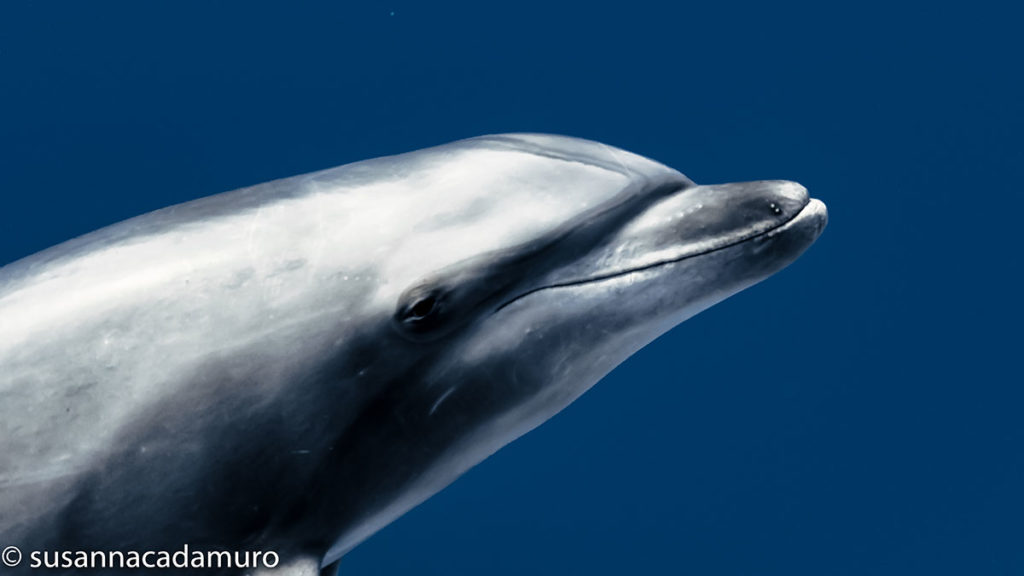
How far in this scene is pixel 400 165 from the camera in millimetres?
3031

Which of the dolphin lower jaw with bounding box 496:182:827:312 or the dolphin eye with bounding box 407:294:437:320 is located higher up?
the dolphin lower jaw with bounding box 496:182:827:312

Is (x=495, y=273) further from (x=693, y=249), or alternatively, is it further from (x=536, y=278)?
(x=693, y=249)

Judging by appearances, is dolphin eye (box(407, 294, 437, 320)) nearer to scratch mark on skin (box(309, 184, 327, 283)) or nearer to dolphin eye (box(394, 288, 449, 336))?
dolphin eye (box(394, 288, 449, 336))

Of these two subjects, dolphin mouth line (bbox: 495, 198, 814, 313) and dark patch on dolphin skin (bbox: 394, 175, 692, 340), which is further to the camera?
dolphin mouth line (bbox: 495, 198, 814, 313)

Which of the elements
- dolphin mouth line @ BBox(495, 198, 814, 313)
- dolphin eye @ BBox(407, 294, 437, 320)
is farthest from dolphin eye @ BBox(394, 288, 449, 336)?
dolphin mouth line @ BBox(495, 198, 814, 313)

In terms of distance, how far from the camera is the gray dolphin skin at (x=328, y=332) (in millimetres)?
2621

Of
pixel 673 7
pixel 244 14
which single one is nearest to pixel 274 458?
pixel 244 14

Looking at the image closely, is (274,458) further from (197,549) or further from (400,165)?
(400,165)

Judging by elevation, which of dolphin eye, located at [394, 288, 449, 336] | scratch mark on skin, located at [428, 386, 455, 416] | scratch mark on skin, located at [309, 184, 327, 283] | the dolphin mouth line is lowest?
scratch mark on skin, located at [428, 386, 455, 416]

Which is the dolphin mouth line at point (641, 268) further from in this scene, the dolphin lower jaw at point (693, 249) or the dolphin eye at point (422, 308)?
the dolphin eye at point (422, 308)

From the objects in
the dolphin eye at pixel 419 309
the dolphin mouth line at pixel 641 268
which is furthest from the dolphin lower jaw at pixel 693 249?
the dolphin eye at pixel 419 309

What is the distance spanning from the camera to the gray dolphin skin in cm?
262

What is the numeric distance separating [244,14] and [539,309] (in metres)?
7.27

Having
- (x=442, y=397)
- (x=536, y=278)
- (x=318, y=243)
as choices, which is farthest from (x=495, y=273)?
(x=318, y=243)
